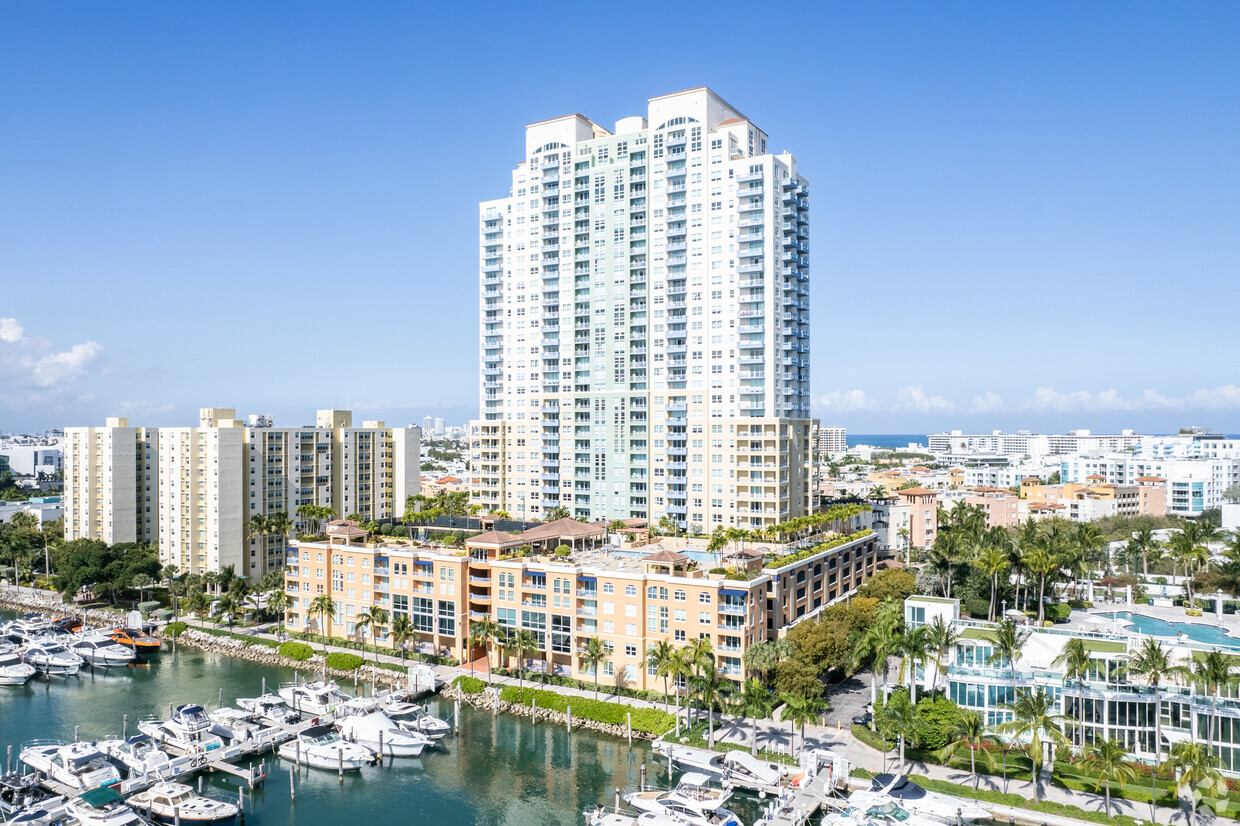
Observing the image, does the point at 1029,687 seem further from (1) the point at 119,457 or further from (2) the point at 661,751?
(1) the point at 119,457

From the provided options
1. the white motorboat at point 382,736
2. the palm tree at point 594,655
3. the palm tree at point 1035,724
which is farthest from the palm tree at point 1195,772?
the white motorboat at point 382,736

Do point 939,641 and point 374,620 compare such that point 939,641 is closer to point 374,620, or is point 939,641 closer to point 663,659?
point 663,659

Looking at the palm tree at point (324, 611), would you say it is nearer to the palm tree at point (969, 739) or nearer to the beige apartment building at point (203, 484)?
the beige apartment building at point (203, 484)

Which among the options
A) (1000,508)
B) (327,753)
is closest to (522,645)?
(327,753)

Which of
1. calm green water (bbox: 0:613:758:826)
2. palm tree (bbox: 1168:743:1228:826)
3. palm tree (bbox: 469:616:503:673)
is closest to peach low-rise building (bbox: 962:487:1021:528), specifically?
palm tree (bbox: 469:616:503:673)

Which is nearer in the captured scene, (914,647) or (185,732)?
(914,647)

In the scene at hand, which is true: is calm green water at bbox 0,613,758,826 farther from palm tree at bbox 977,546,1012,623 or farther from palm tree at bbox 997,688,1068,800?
palm tree at bbox 977,546,1012,623
